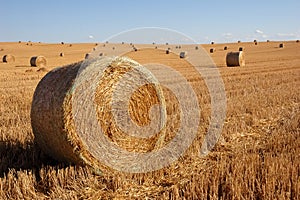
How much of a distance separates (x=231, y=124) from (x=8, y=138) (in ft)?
12.7

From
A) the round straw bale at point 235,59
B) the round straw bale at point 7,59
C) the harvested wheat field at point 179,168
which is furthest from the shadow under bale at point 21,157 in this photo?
Result: the round straw bale at point 7,59

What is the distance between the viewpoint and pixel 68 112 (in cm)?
436

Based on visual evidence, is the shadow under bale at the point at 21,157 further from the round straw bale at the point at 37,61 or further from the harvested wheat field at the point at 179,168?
the round straw bale at the point at 37,61

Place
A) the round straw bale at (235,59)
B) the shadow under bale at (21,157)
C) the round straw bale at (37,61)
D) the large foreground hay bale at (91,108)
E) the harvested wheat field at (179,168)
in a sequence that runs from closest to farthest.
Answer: the harvested wheat field at (179,168)
the large foreground hay bale at (91,108)
the shadow under bale at (21,157)
the round straw bale at (235,59)
the round straw bale at (37,61)

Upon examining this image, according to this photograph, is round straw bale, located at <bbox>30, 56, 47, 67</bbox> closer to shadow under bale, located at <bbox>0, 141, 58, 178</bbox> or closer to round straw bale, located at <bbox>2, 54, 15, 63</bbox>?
round straw bale, located at <bbox>2, 54, 15, 63</bbox>

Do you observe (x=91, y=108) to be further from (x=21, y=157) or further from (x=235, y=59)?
(x=235, y=59)

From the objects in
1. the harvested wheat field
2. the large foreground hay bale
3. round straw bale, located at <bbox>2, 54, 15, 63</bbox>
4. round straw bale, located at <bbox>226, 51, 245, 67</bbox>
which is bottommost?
the harvested wheat field

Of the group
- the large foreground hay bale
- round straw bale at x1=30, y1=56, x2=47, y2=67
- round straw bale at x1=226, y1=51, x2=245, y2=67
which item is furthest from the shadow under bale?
round straw bale at x1=30, y1=56, x2=47, y2=67

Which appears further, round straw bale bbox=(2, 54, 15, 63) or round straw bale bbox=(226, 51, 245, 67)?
round straw bale bbox=(2, 54, 15, 63)

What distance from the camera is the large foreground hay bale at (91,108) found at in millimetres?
4391

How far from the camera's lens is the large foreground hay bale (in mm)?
4391

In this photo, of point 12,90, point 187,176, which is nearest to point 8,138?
point 187,176

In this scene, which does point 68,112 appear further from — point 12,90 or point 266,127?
point 12,90

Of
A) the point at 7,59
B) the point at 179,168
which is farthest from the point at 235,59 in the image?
the point at 179,168
